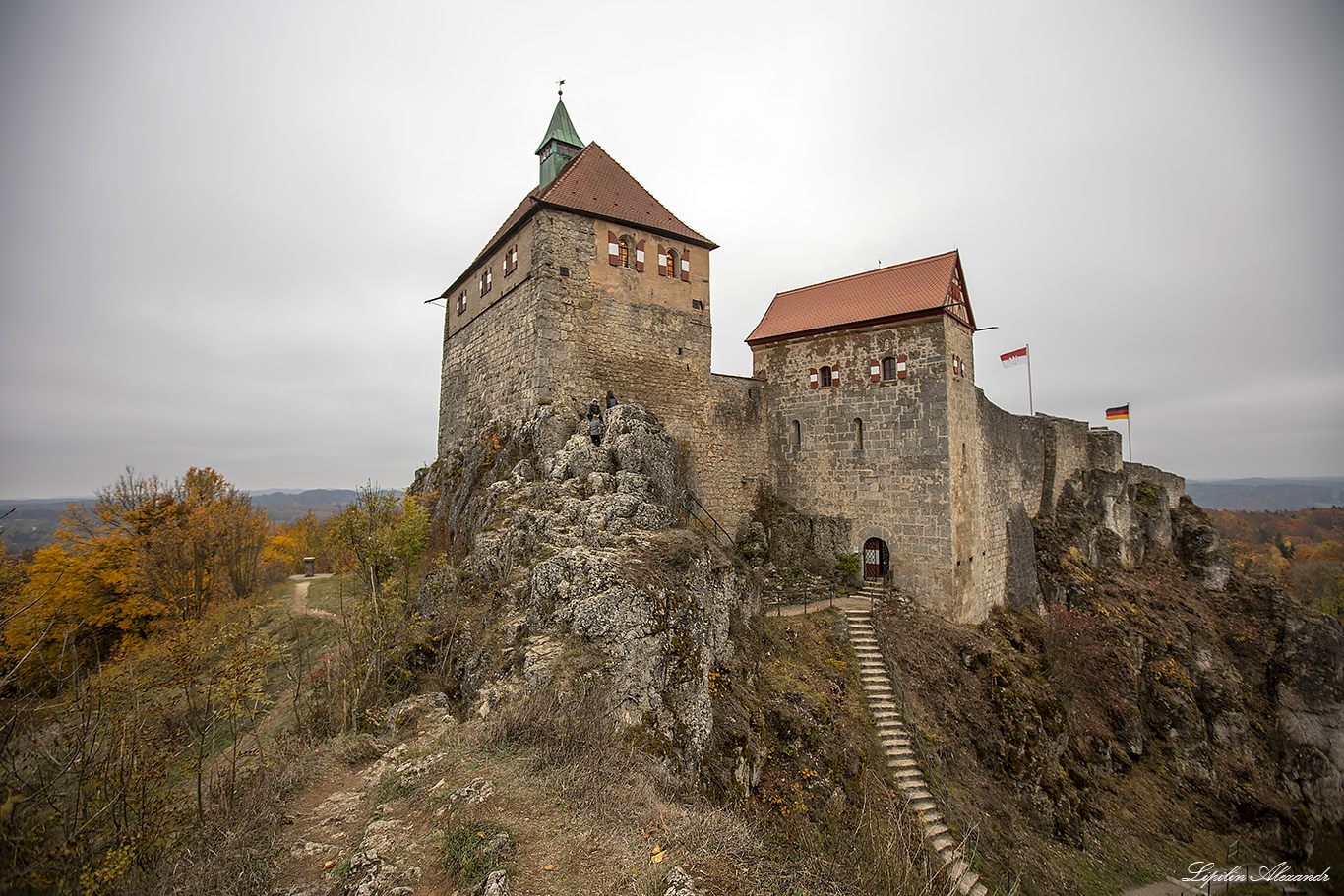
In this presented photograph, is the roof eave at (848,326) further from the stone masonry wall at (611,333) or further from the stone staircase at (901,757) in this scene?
the stone staircase at (901,757)

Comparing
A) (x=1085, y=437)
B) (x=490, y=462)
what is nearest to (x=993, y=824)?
(x=490, y=462)

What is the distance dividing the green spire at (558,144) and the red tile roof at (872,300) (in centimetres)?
1133

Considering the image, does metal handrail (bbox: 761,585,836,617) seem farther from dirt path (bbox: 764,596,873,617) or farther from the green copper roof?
the green copper roof

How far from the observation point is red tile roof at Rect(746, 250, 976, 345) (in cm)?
1925

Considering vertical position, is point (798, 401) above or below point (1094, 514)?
above

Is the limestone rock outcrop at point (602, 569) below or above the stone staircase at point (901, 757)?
above

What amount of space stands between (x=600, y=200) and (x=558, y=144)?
8.73 m

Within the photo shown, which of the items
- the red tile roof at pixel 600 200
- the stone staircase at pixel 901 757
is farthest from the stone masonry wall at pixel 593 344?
the stone staircase at pixel 901 757

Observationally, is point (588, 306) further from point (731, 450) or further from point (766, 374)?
point (766, 374)

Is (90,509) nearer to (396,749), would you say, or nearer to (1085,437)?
(396,749)

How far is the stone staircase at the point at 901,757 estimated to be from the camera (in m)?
11.9

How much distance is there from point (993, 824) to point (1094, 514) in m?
20.8

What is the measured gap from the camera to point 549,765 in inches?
310

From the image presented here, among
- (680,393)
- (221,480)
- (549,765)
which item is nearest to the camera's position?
(549,765)
